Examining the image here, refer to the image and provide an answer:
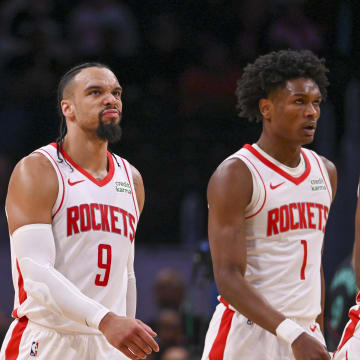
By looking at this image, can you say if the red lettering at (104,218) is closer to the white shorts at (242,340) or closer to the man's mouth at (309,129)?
the white shorts at (242,340)

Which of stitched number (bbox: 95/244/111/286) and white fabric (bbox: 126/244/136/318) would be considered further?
white fabric (bbox: 126/244/136/318)

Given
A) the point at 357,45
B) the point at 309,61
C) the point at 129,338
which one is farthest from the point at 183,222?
the point at 129,338

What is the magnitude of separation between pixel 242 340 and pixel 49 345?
93 cm

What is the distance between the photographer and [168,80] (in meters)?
8.66

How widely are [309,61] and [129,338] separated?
188 centimetres

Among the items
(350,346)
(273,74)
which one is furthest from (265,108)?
(350,346)

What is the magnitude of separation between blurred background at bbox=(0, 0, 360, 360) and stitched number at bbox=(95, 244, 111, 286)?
307 centimetres

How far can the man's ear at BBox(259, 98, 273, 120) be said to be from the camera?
168 inches

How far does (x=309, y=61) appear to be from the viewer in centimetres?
431

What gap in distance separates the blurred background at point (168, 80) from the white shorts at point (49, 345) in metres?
3.12

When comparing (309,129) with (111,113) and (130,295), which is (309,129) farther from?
(130,295)

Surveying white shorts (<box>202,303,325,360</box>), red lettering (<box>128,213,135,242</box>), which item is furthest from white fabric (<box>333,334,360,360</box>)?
red lettering (<box>128,213,135,242</box>)

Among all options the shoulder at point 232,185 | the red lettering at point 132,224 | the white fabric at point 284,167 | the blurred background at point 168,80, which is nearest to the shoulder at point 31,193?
the red lettering at point 132,224

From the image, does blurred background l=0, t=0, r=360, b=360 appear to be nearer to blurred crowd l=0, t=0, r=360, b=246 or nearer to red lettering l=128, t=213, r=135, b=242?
blurred crowd l=0, t=0, r=360, b=246
